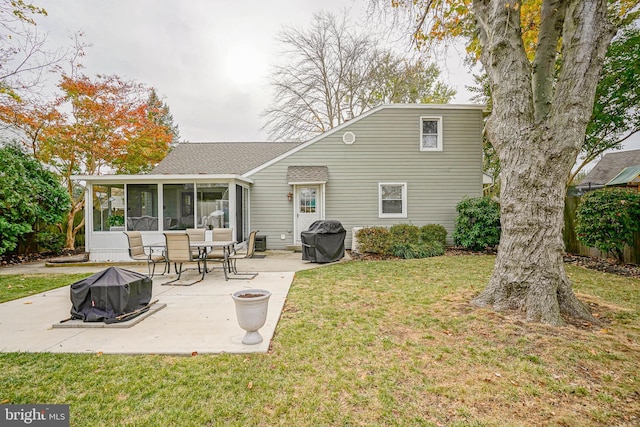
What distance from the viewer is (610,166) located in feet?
70.3

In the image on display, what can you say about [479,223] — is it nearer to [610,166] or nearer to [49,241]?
[49,241]

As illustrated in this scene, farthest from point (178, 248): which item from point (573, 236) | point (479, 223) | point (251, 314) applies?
point (573, 236)

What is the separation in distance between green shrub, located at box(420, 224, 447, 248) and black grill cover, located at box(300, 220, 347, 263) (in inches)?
126

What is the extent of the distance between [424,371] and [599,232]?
25.2 feet

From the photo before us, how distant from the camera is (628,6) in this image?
343 inches

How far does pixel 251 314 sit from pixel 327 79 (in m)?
18.9

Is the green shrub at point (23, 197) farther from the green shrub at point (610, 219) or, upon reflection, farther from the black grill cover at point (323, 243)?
the green shrub at point (610, 219)

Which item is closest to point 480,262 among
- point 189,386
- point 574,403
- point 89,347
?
point 574,403

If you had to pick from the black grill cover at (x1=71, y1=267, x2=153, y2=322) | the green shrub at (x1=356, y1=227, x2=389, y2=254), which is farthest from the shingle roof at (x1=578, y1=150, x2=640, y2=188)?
the black grill cover at (x1=71, y1=267, x2=153, y2=322)

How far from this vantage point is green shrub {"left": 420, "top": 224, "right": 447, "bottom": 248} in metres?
10.3

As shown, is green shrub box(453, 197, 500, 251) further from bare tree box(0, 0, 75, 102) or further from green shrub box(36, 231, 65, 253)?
green shrub box(36, 231, 65, 253)

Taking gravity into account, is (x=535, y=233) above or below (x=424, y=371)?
above

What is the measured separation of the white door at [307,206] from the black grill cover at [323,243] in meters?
2.38

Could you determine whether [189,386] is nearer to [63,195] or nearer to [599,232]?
[599,232]
